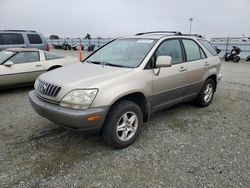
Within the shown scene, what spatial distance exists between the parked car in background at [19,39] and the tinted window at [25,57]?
270 cm

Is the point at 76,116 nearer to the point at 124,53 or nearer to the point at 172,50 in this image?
the point at 124,53

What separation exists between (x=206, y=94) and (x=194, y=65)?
3.33ft

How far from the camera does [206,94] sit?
4824mm

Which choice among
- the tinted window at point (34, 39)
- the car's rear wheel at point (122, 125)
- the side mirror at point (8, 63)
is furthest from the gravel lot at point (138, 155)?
the tinted window at point (34, 39)

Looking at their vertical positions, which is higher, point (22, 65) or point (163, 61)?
point (163, 61)

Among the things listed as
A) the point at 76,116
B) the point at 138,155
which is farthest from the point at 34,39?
the point at 138,155

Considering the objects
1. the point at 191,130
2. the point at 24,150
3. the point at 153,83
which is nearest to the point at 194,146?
the point at 191,130

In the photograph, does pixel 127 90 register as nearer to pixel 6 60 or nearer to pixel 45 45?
pixel 6 60

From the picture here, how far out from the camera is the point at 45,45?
356 inches

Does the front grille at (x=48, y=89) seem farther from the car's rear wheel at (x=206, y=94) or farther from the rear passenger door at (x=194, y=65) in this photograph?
the car's rear wheel at (x=206, y=94)

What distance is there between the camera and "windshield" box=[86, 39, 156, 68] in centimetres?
338

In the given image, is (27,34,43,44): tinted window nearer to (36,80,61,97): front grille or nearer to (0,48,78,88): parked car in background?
(0,48,78,88): parked car in background

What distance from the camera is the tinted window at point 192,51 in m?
4.14

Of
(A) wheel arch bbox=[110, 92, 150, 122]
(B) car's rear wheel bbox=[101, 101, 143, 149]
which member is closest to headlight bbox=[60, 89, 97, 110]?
(B) car's rear wheel bbox=[101, 101, 143, 149]
